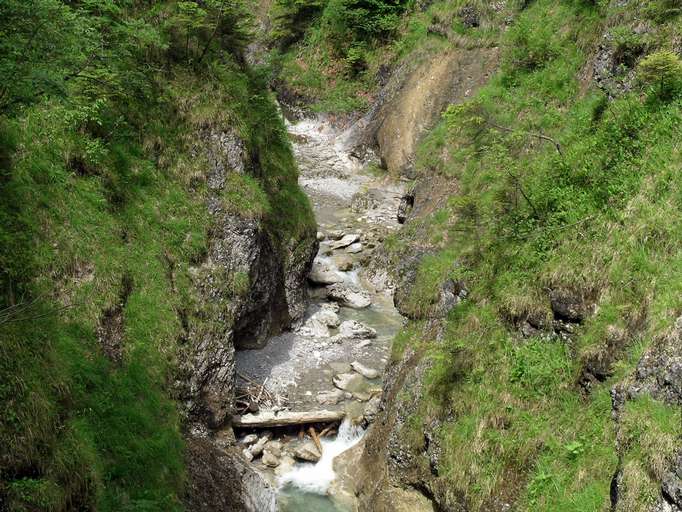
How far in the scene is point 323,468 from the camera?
1359 cm

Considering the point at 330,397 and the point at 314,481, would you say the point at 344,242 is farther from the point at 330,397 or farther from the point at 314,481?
the point at 314,481

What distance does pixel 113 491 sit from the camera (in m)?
8.93

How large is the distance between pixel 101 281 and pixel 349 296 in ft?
36.2

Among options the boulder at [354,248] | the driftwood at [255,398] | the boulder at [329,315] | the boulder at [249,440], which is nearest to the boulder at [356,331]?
the boulder at [329,315]

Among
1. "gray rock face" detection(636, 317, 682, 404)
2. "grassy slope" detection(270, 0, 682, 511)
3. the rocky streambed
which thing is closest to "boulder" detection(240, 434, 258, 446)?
the rocky streambed

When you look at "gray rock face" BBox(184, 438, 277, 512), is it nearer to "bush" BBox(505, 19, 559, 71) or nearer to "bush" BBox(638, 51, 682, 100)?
"bush" BBox(638, 51, 682, 100)

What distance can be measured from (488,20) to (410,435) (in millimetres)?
23809

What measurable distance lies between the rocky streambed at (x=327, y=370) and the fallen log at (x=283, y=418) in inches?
1.2

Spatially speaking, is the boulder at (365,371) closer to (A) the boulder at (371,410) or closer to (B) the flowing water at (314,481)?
(A) the boulder at (371,410)

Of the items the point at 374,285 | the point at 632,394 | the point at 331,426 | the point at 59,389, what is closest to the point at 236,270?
the point at 331,426

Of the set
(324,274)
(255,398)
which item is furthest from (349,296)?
(255,398)

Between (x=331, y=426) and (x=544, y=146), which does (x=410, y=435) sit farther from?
(x=544, y=146)

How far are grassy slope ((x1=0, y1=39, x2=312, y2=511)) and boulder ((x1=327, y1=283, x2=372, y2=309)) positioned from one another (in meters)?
5.29

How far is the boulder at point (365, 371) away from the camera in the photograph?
1677cm
